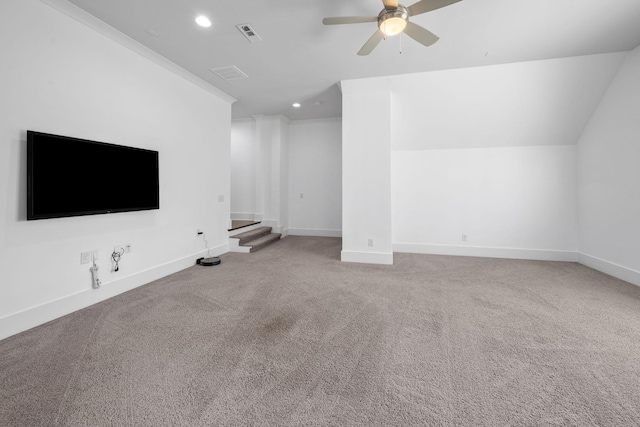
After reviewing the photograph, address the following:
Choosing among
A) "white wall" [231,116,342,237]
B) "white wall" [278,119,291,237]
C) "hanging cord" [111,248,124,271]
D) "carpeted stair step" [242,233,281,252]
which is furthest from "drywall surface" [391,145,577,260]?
"hanging cord" [111,248,124,271]

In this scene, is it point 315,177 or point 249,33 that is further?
point 315,177

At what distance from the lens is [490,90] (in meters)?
4.09

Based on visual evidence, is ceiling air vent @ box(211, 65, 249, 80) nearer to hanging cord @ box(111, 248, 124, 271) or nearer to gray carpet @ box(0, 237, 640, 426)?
hanging cord @ box(111, 248, 124, 271)

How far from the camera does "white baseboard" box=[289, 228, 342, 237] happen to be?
674 cm

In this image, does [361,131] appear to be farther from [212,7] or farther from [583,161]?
[583,161]

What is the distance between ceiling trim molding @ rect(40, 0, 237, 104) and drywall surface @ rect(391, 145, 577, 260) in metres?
3.82

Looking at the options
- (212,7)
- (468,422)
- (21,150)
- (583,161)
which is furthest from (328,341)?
(583,161)

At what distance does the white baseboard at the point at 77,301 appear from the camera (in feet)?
7.20

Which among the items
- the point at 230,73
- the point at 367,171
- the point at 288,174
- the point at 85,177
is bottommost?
the point at 85,177

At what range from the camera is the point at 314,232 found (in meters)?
6.89

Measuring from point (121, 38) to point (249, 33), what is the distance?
1.46 metres

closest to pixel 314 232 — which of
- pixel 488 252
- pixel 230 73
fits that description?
pixel 488 252

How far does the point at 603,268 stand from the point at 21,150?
702cm

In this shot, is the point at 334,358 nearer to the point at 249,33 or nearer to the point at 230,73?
the point at 249,33
